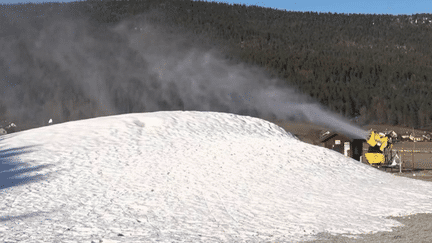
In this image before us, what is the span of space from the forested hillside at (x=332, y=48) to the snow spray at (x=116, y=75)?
Answer: 4988 mm

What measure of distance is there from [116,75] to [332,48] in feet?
231

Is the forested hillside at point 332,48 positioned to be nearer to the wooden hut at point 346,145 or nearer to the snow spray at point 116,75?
the snow spray at point 116,75

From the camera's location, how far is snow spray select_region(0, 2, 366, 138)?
7362 centimetres

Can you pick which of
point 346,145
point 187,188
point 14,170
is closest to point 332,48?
point 346,145

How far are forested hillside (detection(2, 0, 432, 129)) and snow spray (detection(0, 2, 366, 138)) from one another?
499 centimetres

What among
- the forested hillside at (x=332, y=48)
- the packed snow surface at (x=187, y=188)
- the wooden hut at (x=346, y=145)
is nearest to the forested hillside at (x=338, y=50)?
the forested hillside at (x=332, y=48)

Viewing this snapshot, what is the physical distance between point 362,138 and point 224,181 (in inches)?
551

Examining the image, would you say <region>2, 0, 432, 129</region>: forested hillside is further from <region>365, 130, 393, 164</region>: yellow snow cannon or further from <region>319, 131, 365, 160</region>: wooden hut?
<region>365, 130, 393, 164</region>: yellow snow cannon

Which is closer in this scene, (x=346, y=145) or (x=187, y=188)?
(x=187, y=188)

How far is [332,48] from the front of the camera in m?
121

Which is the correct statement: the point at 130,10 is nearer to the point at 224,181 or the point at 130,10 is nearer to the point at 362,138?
the point at 362,138

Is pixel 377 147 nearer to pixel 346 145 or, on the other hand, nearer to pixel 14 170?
pixel 346 145

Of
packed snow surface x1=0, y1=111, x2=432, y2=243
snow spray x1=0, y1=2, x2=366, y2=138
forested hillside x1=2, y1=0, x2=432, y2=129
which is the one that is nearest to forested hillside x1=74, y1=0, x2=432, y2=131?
forested hillside x1=2, y1=0, x2=432, y2=129

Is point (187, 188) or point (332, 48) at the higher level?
point (332, 48)
